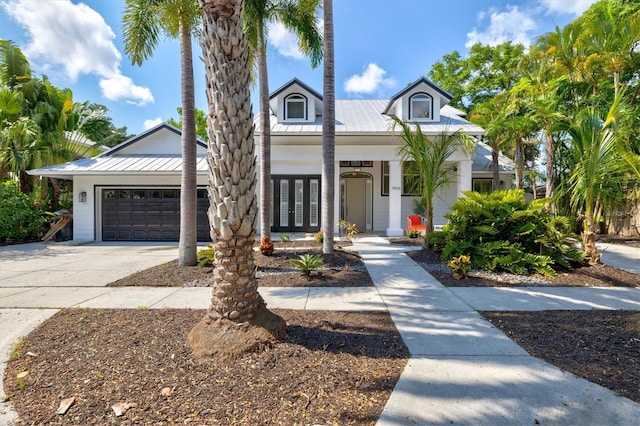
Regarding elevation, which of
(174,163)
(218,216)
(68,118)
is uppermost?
(68,118)

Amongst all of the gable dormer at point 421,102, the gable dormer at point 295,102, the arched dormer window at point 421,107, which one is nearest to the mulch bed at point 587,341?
the gable dormer at point 421,102

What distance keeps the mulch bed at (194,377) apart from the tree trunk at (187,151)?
364 cm

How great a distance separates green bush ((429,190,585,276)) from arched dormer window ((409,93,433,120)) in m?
8.10

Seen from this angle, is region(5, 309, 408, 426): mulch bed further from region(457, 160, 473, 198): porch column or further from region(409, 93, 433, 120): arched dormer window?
region(409, 93, 433, 120): arched dormer window

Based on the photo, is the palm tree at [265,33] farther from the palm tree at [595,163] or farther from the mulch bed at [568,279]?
the palm tree at [595,163]

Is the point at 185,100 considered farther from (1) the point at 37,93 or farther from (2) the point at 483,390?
(1) the point at 37,93

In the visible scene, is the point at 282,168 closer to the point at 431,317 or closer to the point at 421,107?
the point at 421,107

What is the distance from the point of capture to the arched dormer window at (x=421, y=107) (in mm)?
14570

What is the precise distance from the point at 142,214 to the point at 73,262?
5.17 meters

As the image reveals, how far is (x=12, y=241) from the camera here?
1270 cm

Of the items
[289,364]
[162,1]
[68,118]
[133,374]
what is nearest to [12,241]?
[68,118]

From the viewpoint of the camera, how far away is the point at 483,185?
17.1 meters

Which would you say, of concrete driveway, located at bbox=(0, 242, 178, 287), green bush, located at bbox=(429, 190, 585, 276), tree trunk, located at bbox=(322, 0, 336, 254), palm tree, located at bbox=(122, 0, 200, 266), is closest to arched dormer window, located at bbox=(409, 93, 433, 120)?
tree trunk, located at bbox=(322, 0, 336, 254)

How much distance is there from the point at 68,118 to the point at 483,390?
19935 millimetres
